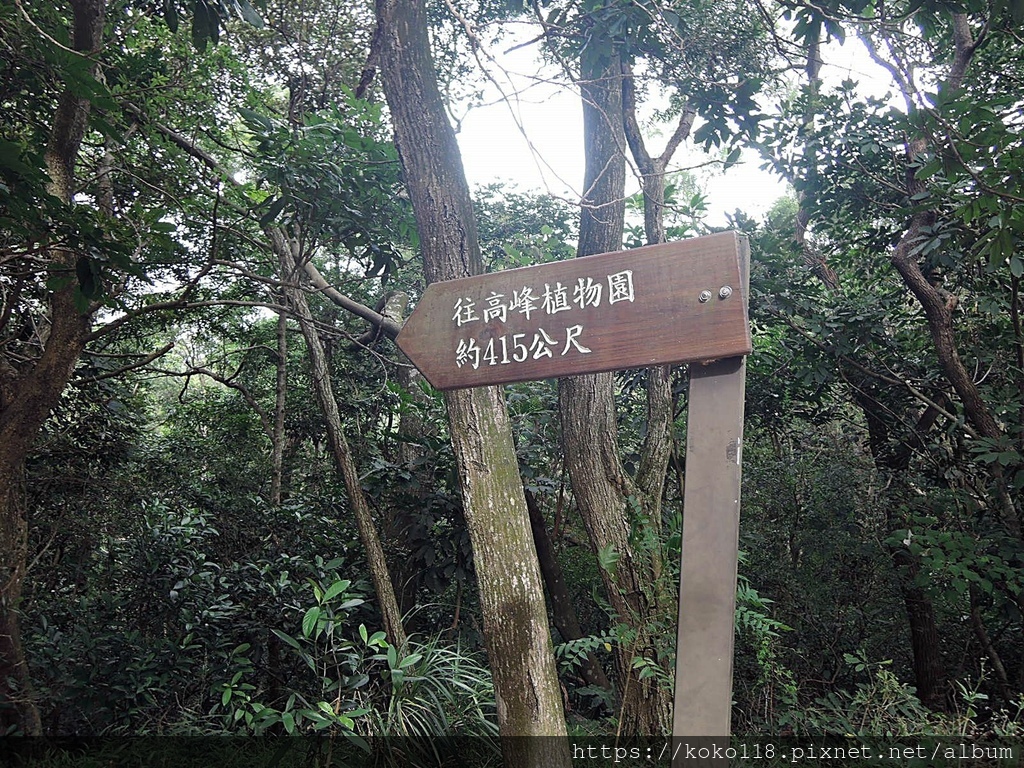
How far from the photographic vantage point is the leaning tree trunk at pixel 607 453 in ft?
11.1

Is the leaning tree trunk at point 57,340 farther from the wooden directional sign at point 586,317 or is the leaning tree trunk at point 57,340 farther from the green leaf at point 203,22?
the wooden directional sign at point 586,317

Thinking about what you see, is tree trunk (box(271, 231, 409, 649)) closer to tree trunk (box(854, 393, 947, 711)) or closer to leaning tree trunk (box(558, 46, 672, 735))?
leaning tree trunk (box(558, 46, 672, 735))

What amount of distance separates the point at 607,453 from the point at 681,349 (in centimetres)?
225

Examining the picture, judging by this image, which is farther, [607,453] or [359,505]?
[359,505]

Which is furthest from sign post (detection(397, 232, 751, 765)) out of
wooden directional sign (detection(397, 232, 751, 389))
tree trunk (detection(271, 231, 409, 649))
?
tree trunk (detection(271, 231, 409, 649))

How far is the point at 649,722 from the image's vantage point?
3.32 metres

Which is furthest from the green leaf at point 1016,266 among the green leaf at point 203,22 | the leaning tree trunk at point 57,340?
the leaning tree trunk at point 57,340

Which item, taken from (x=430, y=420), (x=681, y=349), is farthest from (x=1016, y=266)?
(x=430, y=420)

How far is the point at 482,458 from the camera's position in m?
2.55

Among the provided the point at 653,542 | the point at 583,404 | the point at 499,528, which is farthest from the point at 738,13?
the point at 499,528

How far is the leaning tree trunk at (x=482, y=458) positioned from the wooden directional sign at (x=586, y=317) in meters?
0.58

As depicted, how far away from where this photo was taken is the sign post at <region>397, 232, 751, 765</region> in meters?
1.51

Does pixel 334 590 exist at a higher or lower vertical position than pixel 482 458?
lower

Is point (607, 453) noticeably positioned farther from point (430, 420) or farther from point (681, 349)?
point (681, 349)
